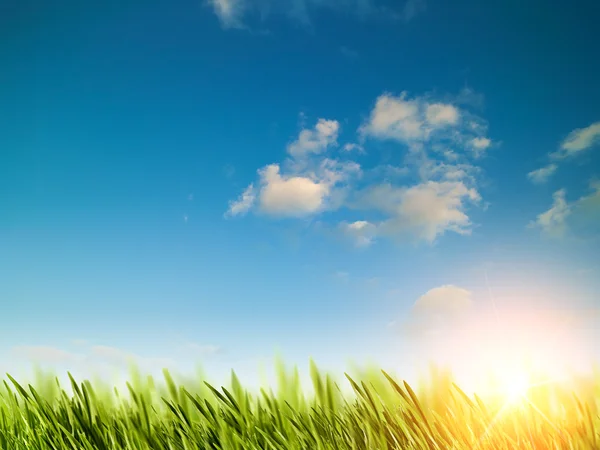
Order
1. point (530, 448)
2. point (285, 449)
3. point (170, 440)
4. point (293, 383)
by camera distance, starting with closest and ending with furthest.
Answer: point (530, 448), point (285, 449), point (170, 440), point (293, 383)

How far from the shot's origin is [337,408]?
1.50 metres

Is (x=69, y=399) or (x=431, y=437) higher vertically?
(x=69, y=399)

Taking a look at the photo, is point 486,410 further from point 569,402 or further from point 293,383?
point 293,383

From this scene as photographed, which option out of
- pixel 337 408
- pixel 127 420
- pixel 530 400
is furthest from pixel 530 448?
pixel 127 420

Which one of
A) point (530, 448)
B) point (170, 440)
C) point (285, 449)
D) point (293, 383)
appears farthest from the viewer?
point (293, 383)

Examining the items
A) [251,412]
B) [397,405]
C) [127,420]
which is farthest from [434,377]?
[127,420]

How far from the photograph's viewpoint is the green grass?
122cm

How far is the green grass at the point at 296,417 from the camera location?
4.01 feet

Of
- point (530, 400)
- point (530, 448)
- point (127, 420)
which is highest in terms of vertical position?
point (127, 420)

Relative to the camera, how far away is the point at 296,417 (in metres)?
1.40

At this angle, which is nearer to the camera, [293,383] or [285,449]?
[285,449]

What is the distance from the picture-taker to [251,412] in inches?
59.6

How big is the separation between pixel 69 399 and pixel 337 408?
86 cm

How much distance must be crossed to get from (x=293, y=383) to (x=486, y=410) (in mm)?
582
